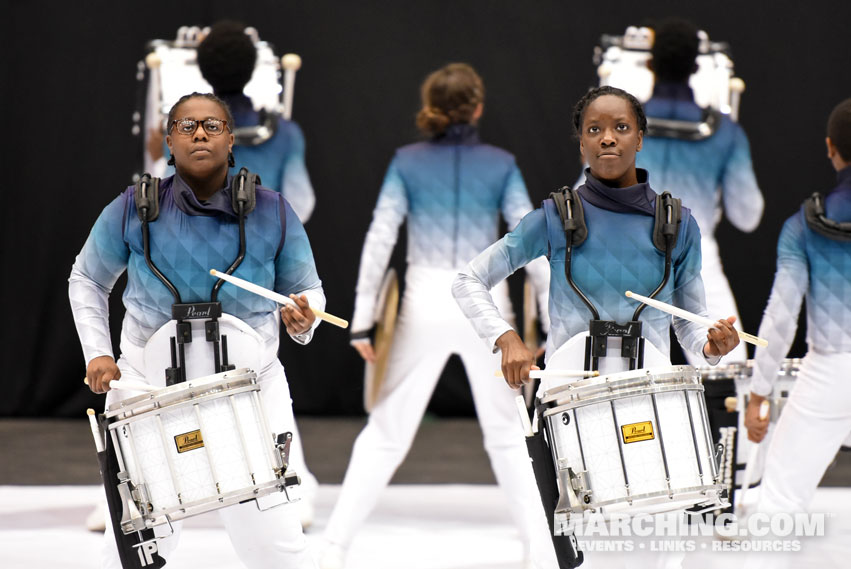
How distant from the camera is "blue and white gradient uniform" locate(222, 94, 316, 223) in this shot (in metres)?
5.14

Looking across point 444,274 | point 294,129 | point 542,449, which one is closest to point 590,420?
point 542,449

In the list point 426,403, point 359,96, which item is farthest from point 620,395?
point 359,96

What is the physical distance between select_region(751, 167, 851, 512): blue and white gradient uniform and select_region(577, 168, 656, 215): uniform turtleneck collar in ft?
3.05

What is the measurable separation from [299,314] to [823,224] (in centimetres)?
181

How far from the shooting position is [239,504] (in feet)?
10.3

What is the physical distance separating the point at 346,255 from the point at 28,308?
213 centimetres

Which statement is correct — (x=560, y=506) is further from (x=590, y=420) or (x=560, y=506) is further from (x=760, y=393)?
(x=760, y=393)

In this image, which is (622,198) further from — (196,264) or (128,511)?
(128,511)

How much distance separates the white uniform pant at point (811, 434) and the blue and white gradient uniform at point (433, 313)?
0.96 metres

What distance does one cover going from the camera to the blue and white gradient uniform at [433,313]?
4.61 meters

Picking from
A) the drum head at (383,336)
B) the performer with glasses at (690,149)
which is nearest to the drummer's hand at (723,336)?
the drum head at (383,336)

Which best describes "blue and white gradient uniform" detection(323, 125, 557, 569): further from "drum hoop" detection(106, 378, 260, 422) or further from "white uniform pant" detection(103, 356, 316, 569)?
"drum hoop" detection(106, 378, 260, 422)

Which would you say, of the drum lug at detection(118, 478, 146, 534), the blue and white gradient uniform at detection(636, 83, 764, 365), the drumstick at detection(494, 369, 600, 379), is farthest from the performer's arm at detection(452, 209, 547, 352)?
the blue and white gradient uniform at detection(636, 83, 764, 365)

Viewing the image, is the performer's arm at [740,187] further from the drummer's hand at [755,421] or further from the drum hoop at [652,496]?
the drum hoop at [652,496]
